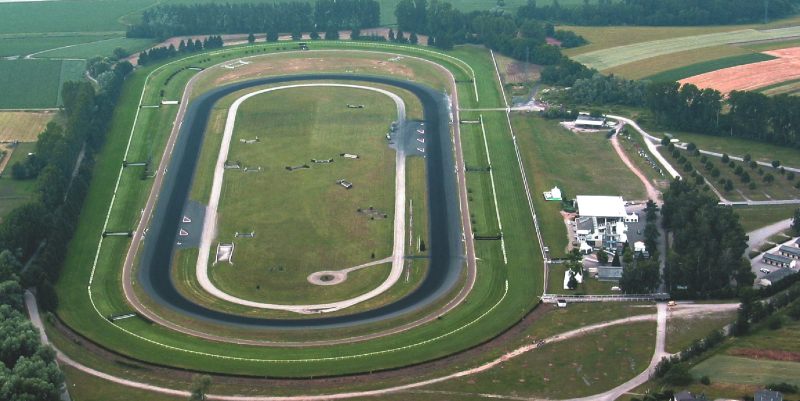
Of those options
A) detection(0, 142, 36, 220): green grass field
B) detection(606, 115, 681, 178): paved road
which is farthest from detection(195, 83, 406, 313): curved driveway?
detection(606, 115, 681, 178): paved road

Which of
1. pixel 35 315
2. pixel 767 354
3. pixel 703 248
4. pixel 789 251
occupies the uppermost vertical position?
pixel 703 248

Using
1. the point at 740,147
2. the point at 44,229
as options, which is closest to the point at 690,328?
the point at 740,147

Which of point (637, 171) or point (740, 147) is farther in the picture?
point (740, 147)

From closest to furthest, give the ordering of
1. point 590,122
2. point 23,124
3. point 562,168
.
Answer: point 562,168 < point 590,122 < point 23,124

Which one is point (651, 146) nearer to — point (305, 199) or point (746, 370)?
point (305, 199)

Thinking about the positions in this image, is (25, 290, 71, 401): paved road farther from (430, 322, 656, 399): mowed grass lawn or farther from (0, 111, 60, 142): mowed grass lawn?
(0, 111, 60, 142): mowed grass lawn

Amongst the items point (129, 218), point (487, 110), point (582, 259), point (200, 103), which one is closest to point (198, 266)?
point (129, 218)

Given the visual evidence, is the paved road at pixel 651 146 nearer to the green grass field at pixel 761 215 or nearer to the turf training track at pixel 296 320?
the green grass field at pixel 761 215
